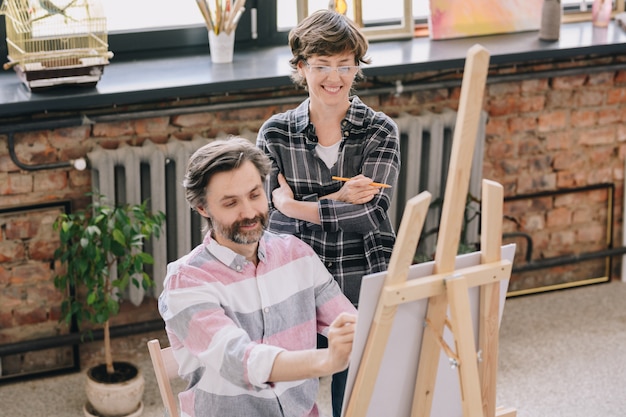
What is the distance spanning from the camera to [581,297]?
4.29 m

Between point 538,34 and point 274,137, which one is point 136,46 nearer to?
point 274,137

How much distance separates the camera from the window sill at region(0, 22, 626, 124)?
3.27m

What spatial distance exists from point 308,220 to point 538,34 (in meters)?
1.96

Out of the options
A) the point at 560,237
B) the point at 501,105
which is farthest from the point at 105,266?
the point at 560,237

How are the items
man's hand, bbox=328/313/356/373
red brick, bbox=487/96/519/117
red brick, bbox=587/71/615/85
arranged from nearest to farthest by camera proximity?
man's hand, bbox=328/313/356/373
red brick, bbox=487/96/519/117
red brick, bbox=587/71/615/85

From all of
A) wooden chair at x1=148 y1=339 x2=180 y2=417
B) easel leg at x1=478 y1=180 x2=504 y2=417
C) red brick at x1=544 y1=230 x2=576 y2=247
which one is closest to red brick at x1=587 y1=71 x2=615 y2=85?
red brick at x1=544 y1=230 x2=576 y2=247

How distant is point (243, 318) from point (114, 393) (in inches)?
55.8

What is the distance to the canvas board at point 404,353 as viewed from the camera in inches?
74.7

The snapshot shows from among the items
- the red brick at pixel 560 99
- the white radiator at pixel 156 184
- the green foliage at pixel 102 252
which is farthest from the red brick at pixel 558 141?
the green foliage at pixel 102 252

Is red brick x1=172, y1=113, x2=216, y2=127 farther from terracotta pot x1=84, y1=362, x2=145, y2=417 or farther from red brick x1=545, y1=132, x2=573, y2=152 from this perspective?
red brick x1=545, y1=132, x2=573, y2=152

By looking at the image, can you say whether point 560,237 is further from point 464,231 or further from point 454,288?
point 454,288

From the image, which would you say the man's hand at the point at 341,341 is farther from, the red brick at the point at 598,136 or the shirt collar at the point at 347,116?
the red brick at the point at 598,136

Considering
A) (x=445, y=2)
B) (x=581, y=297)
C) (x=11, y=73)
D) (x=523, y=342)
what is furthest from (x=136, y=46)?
(x=581, y=297)

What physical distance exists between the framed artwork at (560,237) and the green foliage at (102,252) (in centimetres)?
167
